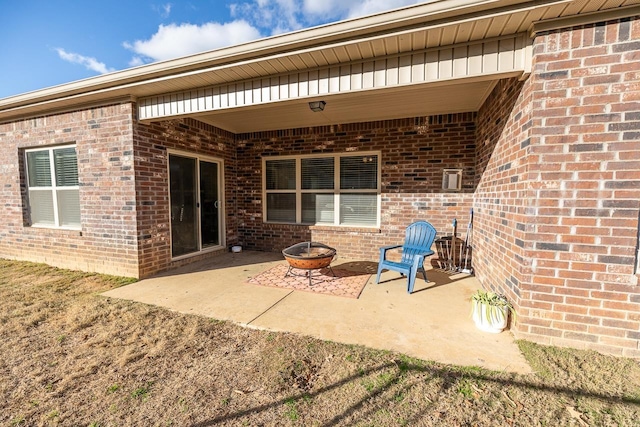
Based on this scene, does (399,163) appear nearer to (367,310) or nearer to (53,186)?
(367,310)

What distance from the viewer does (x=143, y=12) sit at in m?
5.31

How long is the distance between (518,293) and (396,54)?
2564 millimetres

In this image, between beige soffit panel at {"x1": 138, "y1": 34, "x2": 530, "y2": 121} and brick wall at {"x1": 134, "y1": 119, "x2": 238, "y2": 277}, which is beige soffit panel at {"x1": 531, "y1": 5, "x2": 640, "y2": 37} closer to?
beige soffit panel at {"x1": 138, "y1": 34, "x2": 530, "y2": 121}

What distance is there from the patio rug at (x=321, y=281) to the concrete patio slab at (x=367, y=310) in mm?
137

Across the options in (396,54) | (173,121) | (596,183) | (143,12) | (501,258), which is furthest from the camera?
(143,12)

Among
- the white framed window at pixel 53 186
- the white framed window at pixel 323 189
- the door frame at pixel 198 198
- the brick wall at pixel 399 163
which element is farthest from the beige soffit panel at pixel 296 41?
the white framed window at pixel 323 189

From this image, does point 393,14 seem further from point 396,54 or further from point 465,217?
point 465,217

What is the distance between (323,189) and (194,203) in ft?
8.42

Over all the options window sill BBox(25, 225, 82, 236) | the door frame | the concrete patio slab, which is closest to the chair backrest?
the concrete patio slab

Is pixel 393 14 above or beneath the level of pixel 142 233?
above

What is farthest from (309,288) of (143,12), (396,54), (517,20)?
(143,12)

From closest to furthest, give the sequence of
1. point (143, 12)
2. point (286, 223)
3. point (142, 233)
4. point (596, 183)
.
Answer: point (596, 183)
point (142, 233)
point (143, 12)
point (286, 223)

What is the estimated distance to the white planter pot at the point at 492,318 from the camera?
8.29ft

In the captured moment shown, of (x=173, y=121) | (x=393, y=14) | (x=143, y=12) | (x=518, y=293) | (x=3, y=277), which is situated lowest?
(x=3, y=277)
